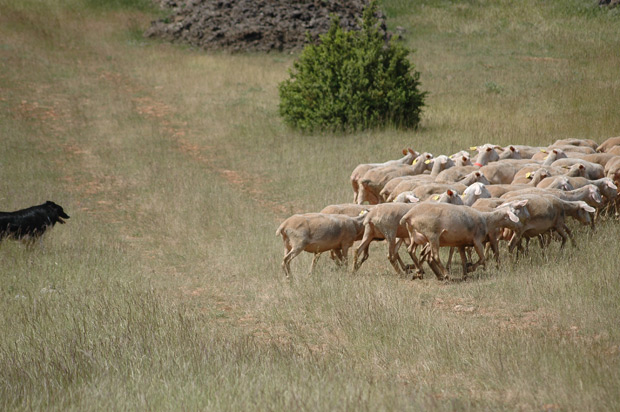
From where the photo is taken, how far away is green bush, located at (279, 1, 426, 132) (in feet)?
71.5

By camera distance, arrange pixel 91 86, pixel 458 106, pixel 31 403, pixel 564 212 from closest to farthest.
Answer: pixel 31 403 → pixel 564 212 → pixel 458 106 → pixel 91 86

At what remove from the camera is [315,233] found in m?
10.4

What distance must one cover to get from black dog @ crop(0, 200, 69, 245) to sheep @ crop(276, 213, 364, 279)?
4333mm

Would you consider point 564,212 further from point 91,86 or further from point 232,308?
point 91,86

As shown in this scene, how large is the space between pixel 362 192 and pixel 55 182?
8096 millimetres

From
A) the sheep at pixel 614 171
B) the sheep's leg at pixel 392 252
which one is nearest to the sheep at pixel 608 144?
the sheep at pixel 614 171

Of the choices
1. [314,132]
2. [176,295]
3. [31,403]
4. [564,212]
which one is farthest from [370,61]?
[31,403]

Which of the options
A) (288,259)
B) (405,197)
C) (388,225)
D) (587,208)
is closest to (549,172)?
(587,208)

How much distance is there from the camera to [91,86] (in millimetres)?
28969

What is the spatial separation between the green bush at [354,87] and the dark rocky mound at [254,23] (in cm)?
1378

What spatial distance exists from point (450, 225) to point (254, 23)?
29381 mm

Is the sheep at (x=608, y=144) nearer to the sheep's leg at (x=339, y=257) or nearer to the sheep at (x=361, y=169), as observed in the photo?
the sheep at (x=361, y=169)

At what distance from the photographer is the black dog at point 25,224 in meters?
11.6

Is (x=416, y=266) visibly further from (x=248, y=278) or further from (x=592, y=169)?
(x=592, y=169)
